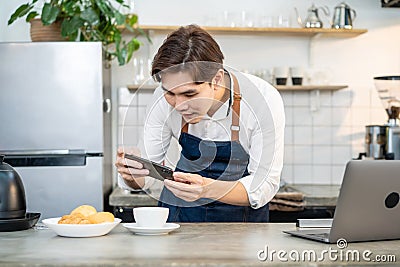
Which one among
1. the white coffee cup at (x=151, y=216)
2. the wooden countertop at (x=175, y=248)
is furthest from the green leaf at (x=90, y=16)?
the white coffee cup at (x=151, y=216)

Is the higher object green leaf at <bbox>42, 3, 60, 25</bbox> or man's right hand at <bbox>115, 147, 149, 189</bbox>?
green leaf at <bbox>42, 3, 60, 25</bbox>

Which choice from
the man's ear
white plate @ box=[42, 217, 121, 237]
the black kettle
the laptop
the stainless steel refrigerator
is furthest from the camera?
the stainless steel refrigerator

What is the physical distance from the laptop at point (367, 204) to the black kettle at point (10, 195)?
2.62ft

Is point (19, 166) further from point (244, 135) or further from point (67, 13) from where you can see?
point (244, 135)

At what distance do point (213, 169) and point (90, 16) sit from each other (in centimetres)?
148

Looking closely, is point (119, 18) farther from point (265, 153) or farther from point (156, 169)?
point (156, 169)

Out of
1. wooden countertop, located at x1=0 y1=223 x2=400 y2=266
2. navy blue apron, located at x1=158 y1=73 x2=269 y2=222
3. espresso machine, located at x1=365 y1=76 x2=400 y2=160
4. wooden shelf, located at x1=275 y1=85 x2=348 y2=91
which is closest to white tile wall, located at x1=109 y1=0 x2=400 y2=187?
wooden shelf, located at x1=275 y1=85 x2=348 y2=91

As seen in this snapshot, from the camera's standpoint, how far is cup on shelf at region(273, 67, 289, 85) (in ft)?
13.1

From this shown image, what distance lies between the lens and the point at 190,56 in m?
2.16

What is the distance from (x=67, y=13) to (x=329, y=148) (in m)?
1.73

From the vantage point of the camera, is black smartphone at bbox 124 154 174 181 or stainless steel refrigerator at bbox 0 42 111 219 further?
stainless steel refrigerator at bbox 0 42 111 219

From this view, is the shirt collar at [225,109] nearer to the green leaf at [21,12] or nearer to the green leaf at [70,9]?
the green leaf at [70,9]

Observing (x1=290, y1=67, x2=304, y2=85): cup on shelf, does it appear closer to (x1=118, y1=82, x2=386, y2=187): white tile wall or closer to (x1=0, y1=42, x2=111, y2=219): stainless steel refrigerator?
(x1=118, y1=82, x2=386, y2=187): white tile wall

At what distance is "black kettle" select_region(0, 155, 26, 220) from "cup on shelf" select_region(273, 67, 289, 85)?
2.25 m
